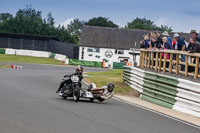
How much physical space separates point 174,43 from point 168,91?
3.40 m

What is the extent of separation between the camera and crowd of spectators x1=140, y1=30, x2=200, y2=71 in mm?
17234

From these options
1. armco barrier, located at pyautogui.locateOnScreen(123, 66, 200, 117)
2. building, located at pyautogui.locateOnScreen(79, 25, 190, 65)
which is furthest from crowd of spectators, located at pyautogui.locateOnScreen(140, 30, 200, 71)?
→ building, located at pyautogui.locateOnScreen(79, 25, 190, 65)

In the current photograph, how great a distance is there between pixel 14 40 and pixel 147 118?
71.0 m

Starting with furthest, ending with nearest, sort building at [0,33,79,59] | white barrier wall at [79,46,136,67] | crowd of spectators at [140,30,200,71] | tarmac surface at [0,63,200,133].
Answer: building at [0,33,79,59] → white barrier wall at [79,46,136,67] → crowd of spectators at [140,30,200,71] → tarmac surface at [0,63,200,133]

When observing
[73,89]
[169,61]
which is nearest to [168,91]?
[169,61]

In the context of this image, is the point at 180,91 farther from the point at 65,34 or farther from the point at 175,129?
the point at 65,34

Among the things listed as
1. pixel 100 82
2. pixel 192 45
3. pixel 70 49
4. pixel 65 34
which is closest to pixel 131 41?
pixel 70 49

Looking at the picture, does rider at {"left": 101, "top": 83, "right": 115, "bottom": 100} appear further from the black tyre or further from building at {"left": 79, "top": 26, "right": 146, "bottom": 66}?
building at {"left": 79, "top": 26, "right": 146, "bottom": 66}

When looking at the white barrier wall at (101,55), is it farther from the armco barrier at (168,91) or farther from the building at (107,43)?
the armco barrier at (168,91)

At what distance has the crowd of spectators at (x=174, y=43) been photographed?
17.2 m

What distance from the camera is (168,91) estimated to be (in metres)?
18.1

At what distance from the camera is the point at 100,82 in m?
28.0

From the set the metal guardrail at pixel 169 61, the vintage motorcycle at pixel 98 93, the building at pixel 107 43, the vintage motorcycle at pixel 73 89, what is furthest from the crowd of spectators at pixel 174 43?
the building at pixel 107 43

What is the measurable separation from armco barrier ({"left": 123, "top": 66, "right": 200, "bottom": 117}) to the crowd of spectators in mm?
1040
